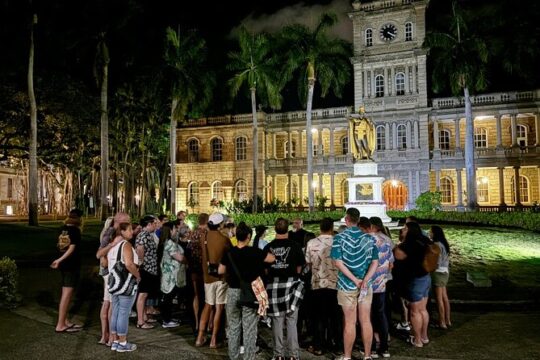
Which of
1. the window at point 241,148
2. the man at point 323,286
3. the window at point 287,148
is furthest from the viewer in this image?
the window at point 241,148

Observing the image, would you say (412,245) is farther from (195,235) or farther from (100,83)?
(100,83)

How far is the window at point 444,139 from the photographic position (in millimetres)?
40344

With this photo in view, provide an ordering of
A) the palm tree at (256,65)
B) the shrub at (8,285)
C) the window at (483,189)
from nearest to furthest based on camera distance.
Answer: the shrub at (8,285) < the palm tree at (256,65) < the window at (483,189)

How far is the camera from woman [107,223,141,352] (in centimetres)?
645

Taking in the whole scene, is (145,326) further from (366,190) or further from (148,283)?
(366,190)

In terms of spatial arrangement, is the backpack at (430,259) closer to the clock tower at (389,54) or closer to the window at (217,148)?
the clock tower at (389,54)

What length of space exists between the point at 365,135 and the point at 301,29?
1476 cm

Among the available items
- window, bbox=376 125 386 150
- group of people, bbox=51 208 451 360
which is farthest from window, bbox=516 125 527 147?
group of people, bbox=51 208 451 360

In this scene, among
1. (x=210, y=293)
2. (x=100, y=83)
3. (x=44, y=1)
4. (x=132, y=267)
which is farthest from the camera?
(x=100, y=83)

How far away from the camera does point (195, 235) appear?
7488 mm

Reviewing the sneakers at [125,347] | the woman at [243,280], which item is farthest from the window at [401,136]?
the sneakers at [125,347]

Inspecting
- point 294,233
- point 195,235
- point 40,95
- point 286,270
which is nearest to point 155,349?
point 195,235

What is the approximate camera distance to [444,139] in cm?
4047

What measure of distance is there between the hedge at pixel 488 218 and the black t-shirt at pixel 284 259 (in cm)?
1874
